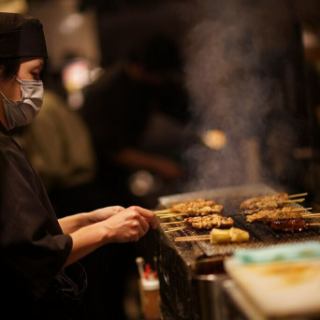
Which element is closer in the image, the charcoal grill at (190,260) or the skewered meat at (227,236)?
the charcoal grill at (190,260)

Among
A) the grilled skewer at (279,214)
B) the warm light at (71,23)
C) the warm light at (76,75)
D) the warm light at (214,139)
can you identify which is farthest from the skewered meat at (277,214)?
the warm light at (71,23)

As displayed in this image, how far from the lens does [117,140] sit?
8398 millimetres

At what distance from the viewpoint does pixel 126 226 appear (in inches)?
138

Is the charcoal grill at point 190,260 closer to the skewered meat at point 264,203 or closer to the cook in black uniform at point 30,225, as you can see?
the skewered meat at point 264,203

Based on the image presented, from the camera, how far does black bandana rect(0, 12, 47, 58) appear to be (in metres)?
3.54

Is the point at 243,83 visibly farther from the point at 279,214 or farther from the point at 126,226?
the point at 126,226

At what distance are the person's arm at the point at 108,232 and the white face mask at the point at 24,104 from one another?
0.77 metres

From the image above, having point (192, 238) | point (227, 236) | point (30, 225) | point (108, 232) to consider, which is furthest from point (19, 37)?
point (227, 236)

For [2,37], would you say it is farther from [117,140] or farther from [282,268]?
[117,140]

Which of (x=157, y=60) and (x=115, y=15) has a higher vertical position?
(x=115, y=15)

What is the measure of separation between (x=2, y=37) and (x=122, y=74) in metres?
4.65

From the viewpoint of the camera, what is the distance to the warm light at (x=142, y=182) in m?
13.3

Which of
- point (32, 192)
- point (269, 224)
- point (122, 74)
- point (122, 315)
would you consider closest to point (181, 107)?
point (122, 74)

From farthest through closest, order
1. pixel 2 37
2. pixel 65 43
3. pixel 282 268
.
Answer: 1. pixel 65 43
2. pixel 2 37
3. pixel 282 268
